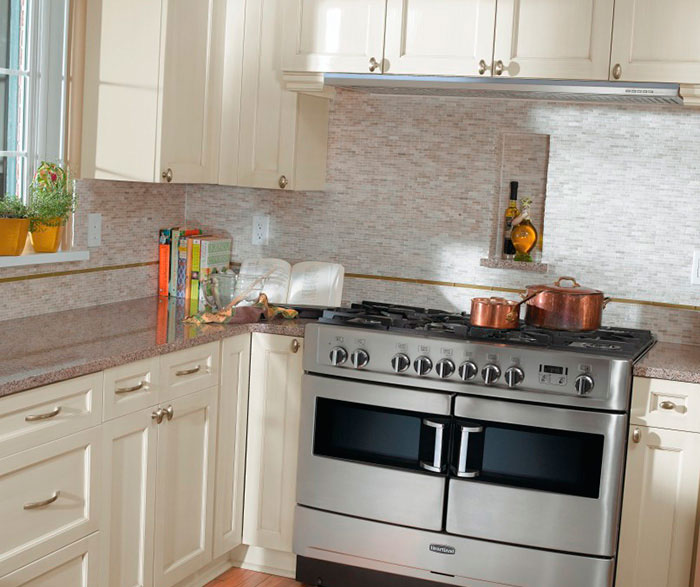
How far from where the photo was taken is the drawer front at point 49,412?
223 cm

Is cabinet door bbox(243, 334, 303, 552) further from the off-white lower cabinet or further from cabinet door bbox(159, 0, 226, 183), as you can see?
the off-white lower cabinet

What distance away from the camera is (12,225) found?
2945 mm

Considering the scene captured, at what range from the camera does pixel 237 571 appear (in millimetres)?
3486

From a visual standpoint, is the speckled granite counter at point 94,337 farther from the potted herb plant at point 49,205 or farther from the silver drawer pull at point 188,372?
the potted herb plant at point 49,205

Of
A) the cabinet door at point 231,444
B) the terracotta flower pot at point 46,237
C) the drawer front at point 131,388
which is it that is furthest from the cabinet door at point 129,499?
the terracotta flower pot at point 46,237

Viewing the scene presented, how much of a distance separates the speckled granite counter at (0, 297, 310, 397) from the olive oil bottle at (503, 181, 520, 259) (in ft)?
2.62

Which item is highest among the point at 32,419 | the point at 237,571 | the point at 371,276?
the point at 371,276

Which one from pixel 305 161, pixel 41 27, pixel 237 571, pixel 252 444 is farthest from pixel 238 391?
pixel 41 27

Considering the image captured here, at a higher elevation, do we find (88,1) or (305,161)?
(88,1)

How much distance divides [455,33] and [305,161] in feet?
2.47

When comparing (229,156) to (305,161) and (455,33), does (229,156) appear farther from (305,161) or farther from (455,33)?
(455,33)

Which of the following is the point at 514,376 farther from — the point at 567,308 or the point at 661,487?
the point at 661,487

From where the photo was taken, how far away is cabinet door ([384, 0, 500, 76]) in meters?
3.20

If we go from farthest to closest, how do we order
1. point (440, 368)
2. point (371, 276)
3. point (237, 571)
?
point (371, 276), point (237, 571), point (440, 368)
